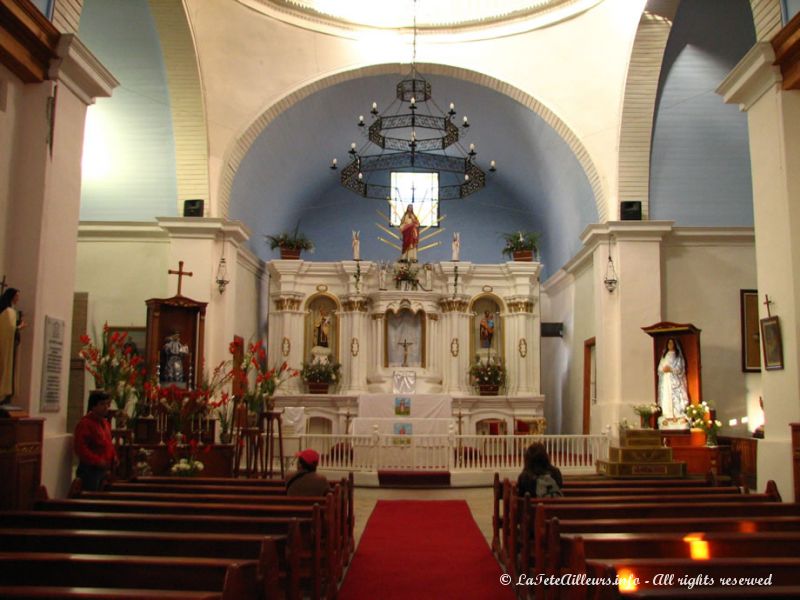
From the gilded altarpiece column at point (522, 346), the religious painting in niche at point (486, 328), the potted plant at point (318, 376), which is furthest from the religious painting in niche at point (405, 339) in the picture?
the gilded altarpiece column at point (522, 346)

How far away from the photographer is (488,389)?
58.4 ft

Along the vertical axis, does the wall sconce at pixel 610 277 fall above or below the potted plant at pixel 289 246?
below

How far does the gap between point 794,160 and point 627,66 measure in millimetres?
6981

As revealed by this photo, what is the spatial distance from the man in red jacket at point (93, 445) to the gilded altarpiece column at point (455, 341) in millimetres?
11180

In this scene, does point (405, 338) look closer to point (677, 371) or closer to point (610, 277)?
point (610, 277)

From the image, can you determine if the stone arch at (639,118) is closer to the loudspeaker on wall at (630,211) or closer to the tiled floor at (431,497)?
the loudspeaker on wall at (630,211)

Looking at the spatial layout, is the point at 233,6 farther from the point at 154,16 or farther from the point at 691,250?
A: the point at 691,250

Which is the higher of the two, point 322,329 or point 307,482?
point 322,329

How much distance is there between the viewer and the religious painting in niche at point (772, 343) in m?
8.09

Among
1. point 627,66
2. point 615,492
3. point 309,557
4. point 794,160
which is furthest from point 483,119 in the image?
point 309,557

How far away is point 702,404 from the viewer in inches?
505

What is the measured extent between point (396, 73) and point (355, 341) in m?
6.08

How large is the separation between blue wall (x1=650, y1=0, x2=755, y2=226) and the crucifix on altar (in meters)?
8.73

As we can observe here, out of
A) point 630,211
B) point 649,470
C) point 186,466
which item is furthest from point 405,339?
point 186,466
